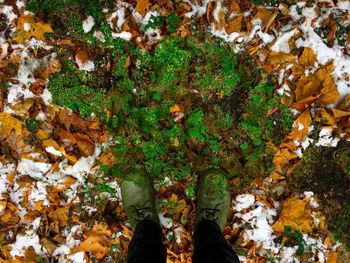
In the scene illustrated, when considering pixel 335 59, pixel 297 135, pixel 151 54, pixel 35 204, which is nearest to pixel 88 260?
pixel 35 204

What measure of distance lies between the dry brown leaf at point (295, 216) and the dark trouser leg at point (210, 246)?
1.72ft

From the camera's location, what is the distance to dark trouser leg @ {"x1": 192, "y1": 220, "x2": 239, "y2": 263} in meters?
2.34

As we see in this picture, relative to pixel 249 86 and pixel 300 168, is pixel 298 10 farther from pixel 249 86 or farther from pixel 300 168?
pixel 300 168

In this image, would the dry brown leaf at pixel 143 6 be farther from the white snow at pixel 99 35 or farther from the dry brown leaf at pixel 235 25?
the dry brown leaf at pixel 235 25

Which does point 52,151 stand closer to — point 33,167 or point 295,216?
point 33,167

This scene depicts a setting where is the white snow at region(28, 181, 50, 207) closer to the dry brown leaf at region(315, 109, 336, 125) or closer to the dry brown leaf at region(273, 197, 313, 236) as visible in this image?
the dry brown leaf at region(273, 197, 313, 236)

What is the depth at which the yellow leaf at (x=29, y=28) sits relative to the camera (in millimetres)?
2811

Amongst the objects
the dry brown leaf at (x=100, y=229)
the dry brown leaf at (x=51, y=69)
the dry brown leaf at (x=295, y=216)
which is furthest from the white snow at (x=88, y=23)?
the dry brown leaf at (x=295, y=216)

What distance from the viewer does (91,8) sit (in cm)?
284

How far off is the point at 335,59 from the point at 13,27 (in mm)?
2403

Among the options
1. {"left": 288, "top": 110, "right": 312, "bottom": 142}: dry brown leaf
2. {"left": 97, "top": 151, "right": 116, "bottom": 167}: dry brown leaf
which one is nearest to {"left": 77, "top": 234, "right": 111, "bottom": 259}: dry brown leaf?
{"left": 97, "top": 151, "right": 116, "bottom": 167}: dry brown leaf

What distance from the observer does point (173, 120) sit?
9.28 feet

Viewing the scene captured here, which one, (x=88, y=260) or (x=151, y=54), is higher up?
(x=151, y=54)

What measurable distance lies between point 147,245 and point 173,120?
2.99 ft
